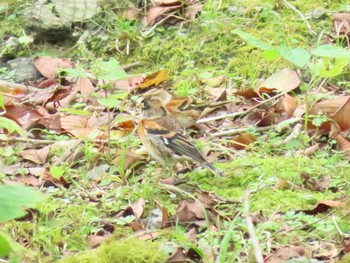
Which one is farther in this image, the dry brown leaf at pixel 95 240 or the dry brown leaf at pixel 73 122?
the dry brown leaf at pixel 73 122

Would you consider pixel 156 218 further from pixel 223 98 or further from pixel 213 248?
pixel 223 98

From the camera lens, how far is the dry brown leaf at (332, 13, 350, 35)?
24.1ft

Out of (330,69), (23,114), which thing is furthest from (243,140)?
(23,114)

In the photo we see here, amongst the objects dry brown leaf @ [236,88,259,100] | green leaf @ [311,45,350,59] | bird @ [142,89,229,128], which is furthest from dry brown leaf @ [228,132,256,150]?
green leaf @ [311,45,350,59]

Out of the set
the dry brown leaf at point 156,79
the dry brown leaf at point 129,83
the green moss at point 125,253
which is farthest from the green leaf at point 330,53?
the dry brown leaf at point 129,83

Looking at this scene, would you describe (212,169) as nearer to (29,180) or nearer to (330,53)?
(330,53)

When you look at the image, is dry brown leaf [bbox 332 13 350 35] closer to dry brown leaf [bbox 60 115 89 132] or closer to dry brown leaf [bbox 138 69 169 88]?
dry brown leaf [bbox 138 69 169 88]

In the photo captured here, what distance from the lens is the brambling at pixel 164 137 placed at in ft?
17.9

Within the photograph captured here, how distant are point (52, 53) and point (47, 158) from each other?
235cm

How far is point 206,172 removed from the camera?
5551 mm

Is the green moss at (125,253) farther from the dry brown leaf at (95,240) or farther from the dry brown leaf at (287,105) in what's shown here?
the dry brown leaf at (287,105)

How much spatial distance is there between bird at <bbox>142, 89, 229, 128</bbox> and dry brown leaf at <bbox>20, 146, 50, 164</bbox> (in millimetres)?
821

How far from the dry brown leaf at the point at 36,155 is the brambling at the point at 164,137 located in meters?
0.75

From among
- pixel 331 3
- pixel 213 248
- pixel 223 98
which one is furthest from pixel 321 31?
pixel 213 248
